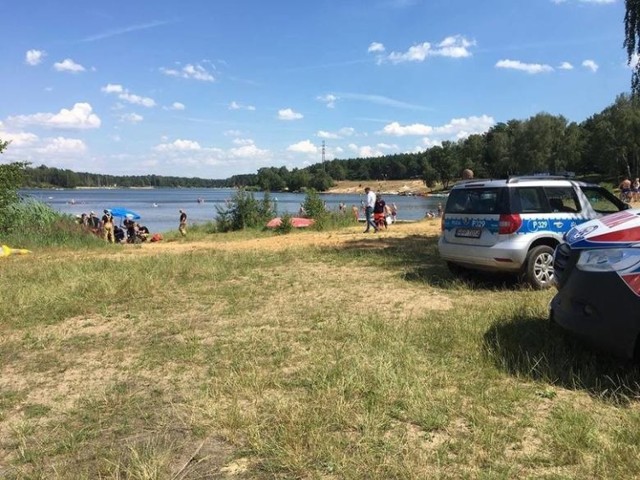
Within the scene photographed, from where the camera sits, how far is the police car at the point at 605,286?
399 cm

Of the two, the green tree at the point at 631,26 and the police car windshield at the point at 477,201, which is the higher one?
the green tree at the point at 631,26

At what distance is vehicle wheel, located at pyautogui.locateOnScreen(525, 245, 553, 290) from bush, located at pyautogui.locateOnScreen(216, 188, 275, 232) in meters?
18.8

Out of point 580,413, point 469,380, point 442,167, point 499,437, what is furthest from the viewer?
point 442,167

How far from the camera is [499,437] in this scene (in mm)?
3422

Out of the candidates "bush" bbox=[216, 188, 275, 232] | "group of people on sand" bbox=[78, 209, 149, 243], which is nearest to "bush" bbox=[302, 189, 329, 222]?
"bush" bbox=[216, 188, 275, 232]

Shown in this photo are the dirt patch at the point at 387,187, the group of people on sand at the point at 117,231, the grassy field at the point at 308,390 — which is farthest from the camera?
the dirt patch at the point at 387,187

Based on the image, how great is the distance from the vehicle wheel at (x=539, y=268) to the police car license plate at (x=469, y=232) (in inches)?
31.9

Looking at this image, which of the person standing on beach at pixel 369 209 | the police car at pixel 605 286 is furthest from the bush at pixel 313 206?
the police car at pixel 605 286

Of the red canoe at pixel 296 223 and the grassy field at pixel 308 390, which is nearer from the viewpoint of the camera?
the grassy field at pixel 308 390

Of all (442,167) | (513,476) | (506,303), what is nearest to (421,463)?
(513,476)

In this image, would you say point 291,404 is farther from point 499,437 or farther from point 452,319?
point 452,319

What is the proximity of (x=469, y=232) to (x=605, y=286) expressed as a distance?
452cm

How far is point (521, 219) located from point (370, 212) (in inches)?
484

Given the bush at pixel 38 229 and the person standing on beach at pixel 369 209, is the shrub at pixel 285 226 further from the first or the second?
the bush at pixel 38 229
